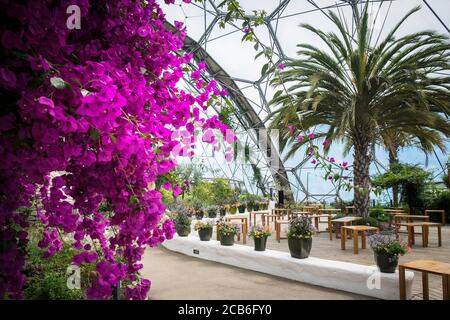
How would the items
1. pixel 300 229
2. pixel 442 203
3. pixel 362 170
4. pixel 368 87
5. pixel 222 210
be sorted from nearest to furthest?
pixel 300 229, pixel 368 87, pixel 362 170, pixel 442 203, pixel 222 210

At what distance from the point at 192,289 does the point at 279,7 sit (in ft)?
43.9

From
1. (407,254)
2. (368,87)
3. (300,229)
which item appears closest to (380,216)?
(407,254)

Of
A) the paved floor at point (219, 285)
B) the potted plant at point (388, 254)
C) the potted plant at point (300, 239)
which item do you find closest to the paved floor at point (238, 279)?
the paved floor at point (219, 285)

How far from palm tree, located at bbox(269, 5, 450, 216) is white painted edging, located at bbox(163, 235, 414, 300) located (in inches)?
142

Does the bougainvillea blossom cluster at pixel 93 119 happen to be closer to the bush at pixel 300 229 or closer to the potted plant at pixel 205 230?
the bush at pixel 300 229

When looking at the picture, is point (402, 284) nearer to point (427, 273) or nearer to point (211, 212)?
point (427, 273)

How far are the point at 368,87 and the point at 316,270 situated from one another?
533 cm

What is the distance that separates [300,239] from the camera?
5.51 metres

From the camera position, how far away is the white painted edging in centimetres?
434

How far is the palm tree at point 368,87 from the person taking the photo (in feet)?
26.8

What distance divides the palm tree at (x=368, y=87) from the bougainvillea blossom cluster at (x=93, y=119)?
22.9ft

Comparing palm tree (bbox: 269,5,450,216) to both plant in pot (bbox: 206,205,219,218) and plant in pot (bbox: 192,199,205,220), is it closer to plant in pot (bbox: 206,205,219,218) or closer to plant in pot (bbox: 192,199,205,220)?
plant in pot (bbox: 192,199,205,220)

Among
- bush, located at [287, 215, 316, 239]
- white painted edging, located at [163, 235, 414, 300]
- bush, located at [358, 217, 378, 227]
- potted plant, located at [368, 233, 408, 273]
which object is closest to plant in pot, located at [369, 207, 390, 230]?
bush, located at [358, 217, 378, 227]
